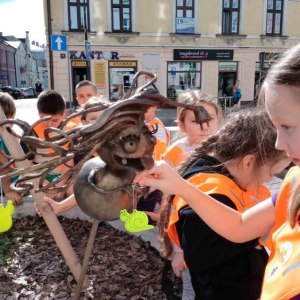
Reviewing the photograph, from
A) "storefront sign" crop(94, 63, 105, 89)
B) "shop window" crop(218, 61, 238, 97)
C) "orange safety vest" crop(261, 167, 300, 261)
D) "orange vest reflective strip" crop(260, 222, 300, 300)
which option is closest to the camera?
"orange vest reflective strip" crop(260, 222, 300, 300)

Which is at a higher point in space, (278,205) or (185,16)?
(185,16)

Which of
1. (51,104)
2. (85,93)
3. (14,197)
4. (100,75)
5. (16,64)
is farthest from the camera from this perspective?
(16,64)

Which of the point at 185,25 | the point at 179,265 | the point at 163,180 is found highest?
the point at 185,25

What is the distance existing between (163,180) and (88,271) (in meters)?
1.09

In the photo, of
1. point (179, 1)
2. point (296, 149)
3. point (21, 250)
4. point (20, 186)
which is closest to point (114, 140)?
point (20, 186)

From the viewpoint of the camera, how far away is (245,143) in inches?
48.6

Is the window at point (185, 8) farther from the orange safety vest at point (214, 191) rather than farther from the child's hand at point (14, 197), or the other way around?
the orange safety vest at point (214, 191)

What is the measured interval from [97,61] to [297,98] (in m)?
14.3

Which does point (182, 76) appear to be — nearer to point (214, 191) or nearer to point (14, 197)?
point (14, 197)

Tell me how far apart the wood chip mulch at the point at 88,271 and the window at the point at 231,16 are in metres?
15.0

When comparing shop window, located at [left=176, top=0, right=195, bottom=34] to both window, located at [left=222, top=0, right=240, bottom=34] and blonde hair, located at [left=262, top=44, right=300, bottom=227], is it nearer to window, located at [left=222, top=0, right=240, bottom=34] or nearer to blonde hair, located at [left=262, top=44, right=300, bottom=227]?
window, located at [left=222, top=0, right=240, bottom=34]

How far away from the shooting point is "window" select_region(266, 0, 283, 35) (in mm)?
15312

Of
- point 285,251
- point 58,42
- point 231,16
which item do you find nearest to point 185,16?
point 231,16

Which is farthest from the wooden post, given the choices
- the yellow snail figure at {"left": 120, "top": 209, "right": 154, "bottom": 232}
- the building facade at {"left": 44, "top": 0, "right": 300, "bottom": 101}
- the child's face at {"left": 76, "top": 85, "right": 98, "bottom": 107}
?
the building facade at {"left": 44, "top": 0, "right": 300, "bottom": 101}
